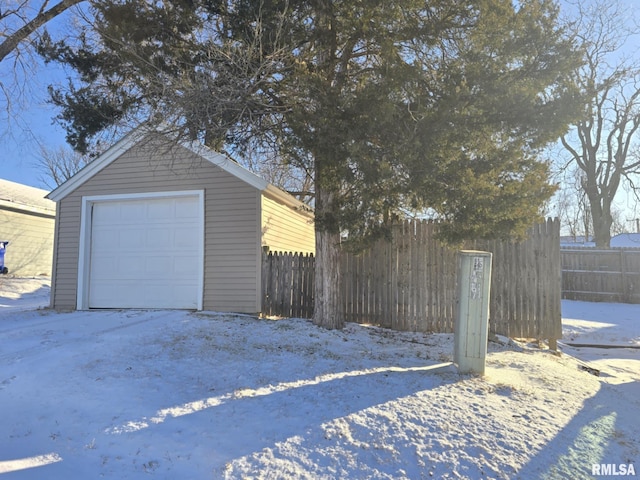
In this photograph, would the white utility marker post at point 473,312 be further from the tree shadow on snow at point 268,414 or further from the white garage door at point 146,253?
the white garage door at point 146,253

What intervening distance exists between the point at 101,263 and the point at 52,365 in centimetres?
521

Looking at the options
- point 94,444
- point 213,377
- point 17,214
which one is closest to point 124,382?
point 213,377

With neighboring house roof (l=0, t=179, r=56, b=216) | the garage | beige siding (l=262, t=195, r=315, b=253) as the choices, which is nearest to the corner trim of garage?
the garage

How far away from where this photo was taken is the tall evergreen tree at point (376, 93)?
5758 mm

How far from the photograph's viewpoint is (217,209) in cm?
890

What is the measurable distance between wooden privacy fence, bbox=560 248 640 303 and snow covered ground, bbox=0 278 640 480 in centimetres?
1100

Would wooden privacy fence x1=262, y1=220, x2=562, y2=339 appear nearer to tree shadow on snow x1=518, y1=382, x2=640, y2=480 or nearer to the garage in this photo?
the garage

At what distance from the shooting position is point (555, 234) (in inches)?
314

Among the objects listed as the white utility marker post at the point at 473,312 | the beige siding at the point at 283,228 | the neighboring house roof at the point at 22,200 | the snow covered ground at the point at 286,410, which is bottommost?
the snow covered ground at the point at 286,410

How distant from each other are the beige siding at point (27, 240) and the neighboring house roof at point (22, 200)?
0.88 feet

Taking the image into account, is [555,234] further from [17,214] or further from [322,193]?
[17,214]

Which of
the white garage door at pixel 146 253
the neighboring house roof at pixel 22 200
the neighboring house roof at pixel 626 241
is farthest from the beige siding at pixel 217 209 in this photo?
the neighboring house roof at pixel 626 241

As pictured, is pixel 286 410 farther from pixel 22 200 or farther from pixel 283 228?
pixel 22 200

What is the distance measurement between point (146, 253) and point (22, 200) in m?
12.8
